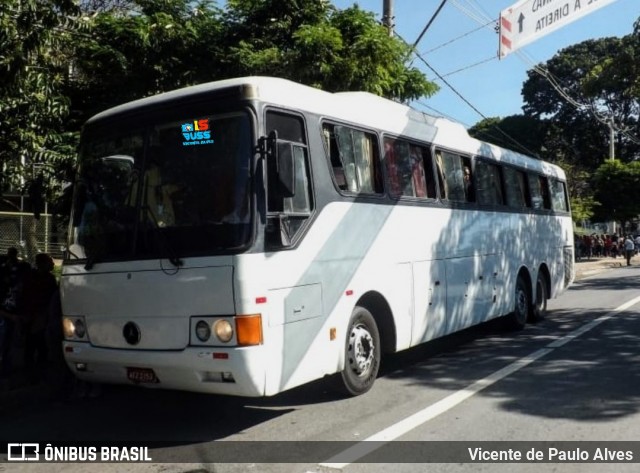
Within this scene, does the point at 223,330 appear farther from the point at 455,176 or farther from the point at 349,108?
the point at 455,176

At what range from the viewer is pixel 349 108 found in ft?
22.6

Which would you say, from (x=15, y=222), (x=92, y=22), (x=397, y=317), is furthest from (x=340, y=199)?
(x=15, y=222)

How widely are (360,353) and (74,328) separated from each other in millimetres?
2882

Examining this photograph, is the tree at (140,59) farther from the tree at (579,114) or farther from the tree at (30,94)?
the tree at (579,114)

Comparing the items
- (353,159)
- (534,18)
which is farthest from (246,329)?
(534,18)

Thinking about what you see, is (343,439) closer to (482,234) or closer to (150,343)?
(150,343)

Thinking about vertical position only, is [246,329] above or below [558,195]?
below

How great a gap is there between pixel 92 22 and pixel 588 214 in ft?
105

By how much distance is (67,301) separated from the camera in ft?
19.9

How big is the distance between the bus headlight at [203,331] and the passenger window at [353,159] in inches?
81.2

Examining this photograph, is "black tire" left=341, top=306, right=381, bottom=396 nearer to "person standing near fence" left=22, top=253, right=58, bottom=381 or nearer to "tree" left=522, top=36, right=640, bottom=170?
"person standing near fence" left=22, top=253, right=58, bottom=381

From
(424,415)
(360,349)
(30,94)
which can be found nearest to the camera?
(424,415)

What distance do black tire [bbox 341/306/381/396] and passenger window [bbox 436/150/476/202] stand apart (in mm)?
2634

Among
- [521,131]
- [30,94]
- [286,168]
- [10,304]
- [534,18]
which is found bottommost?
[10,304]
